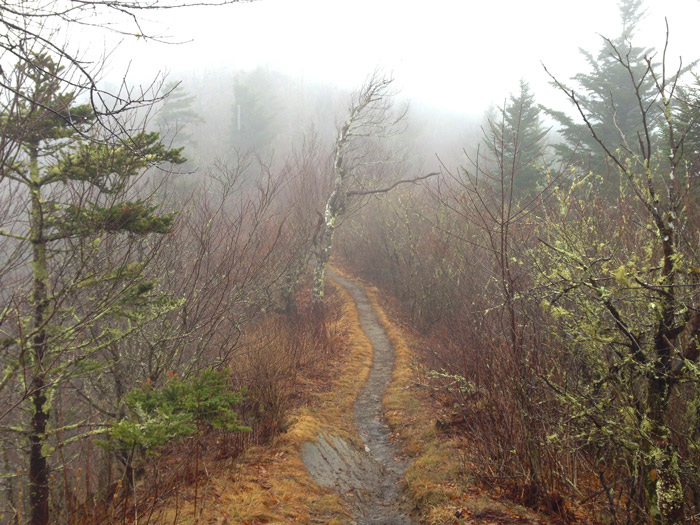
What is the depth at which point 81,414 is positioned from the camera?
917 cm

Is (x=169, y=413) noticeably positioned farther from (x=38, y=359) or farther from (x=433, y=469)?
(x=433, y=469)

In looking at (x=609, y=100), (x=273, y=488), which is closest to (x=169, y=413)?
(x=273, y=488)

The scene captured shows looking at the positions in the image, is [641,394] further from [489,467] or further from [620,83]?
[620,83]

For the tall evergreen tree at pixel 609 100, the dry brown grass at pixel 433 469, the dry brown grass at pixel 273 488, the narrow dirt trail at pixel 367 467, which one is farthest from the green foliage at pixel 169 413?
the tall evergreen tree at pixel 609 100

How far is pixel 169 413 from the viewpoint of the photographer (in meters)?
3.54

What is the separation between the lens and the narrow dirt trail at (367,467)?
482cm

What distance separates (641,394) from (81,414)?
33.6 feet

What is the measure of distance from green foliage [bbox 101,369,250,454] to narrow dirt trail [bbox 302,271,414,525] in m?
1.79

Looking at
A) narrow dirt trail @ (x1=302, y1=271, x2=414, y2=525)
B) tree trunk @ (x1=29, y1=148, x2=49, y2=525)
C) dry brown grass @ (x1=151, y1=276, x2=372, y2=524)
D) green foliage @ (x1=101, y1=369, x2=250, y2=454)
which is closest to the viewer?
green foliage @ (x1=101, y1=369, x2=250, y2=454)

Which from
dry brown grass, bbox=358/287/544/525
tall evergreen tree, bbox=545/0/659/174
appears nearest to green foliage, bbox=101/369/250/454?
dry brown grass, bbox=358/287/544/525

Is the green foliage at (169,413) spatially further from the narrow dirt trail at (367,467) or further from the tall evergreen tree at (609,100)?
the tall evergreen tree at (609,100)

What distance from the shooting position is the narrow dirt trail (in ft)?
15.8

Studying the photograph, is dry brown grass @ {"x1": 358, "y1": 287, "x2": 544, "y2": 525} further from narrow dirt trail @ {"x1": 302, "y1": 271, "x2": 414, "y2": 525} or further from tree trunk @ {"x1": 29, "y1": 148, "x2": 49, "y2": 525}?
tree trunk @ {"x1": 29, "y1": 148, "x2": 49, "y2": 525}

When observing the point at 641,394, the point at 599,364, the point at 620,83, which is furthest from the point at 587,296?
the point at 620,83
